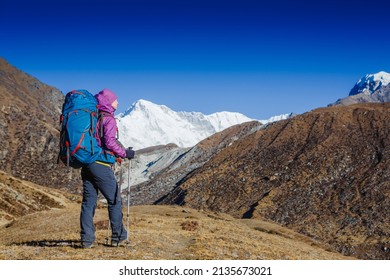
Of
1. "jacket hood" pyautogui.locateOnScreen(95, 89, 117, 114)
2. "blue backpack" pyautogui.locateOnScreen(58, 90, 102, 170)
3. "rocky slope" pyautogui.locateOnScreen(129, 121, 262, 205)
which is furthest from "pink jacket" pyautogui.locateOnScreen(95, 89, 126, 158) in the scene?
"rocky slope" pyautogui.locateOnScreen(129, 121, 262, 205)

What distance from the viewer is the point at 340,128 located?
95312mm

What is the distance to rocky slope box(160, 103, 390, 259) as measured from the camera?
210ft

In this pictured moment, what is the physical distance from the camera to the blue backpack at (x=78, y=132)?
1148 centimetres

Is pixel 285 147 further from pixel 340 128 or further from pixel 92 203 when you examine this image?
pixel 92 203

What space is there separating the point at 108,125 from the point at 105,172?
125 centimetres

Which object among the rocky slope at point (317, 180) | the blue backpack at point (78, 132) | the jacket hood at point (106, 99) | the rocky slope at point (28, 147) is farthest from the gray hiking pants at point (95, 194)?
the rocky slope at point (28, 147)

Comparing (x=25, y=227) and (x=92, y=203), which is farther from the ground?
(x=92, y=203)

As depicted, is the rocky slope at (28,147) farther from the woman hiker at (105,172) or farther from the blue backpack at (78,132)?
the blue backpack at (78,132)

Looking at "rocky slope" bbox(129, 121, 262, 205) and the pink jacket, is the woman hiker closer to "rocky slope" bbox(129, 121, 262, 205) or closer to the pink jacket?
the pink jacket

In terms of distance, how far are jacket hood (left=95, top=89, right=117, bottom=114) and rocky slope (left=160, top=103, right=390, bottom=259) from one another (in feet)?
160

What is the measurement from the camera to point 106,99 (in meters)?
12.1

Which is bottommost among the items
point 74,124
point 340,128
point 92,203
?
point 92,203
